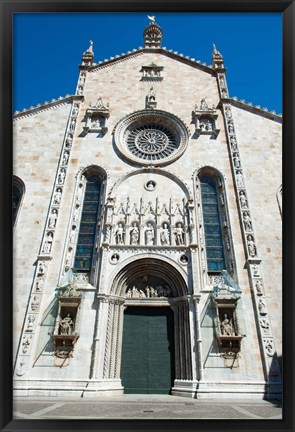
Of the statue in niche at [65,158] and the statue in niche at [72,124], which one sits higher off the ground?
the statue in niche at [72,124]

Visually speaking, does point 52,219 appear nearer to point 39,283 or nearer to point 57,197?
point 57,197

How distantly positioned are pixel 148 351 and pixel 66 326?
3458mm

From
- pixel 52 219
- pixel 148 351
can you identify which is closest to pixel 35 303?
pixel 52 219

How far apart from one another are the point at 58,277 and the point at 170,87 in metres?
12.8

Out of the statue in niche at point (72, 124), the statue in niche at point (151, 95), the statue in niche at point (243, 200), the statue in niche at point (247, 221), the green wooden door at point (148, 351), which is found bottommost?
the green wooden door at point (148, 351)

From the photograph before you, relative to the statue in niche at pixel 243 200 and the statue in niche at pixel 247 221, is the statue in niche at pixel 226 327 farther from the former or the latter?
the statue in niche at pixel 243 200

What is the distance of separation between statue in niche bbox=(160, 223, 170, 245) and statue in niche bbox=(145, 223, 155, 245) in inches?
16.1

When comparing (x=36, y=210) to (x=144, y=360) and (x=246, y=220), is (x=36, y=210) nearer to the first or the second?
(x=144, y=360)

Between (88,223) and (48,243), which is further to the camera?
(88,223)

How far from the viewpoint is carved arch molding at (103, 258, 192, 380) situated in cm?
1219

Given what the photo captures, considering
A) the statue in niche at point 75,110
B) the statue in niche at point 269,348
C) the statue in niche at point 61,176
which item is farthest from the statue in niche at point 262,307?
the statue in niche at point 75,110

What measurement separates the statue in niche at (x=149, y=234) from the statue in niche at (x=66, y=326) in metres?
4.46

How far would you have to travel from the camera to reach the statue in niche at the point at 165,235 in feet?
46.2
